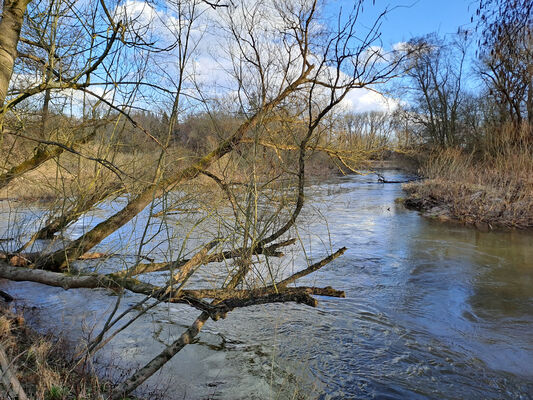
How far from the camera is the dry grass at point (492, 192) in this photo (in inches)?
513

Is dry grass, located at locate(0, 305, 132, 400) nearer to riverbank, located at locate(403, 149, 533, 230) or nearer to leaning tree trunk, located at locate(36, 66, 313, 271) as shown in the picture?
leaning tree trunk, located at locate(36, 66, 313, 271)

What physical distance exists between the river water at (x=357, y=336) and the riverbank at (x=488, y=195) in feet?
14.8

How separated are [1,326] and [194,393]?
221 centimetres

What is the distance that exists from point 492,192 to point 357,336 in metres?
10.8

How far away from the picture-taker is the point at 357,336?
5484 millimetres

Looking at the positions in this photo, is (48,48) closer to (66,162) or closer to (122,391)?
(66,162)

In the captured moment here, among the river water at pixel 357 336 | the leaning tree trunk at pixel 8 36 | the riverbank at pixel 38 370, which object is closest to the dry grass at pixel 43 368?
the riverbank at pixel 38 370

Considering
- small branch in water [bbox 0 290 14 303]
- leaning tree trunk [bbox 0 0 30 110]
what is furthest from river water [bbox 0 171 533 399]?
leaning tree trunk [bbox 0 0 30 110]

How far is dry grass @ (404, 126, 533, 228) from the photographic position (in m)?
13.0

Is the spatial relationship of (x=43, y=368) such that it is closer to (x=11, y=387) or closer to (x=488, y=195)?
(x=11, y=387)

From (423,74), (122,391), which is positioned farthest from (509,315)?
(423,74)

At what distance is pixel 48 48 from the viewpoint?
4.37 meters

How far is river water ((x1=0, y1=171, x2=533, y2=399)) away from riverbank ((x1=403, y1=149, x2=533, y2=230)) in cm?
450

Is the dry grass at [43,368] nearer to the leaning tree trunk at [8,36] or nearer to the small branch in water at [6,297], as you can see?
the small branch in water at [6,297]
